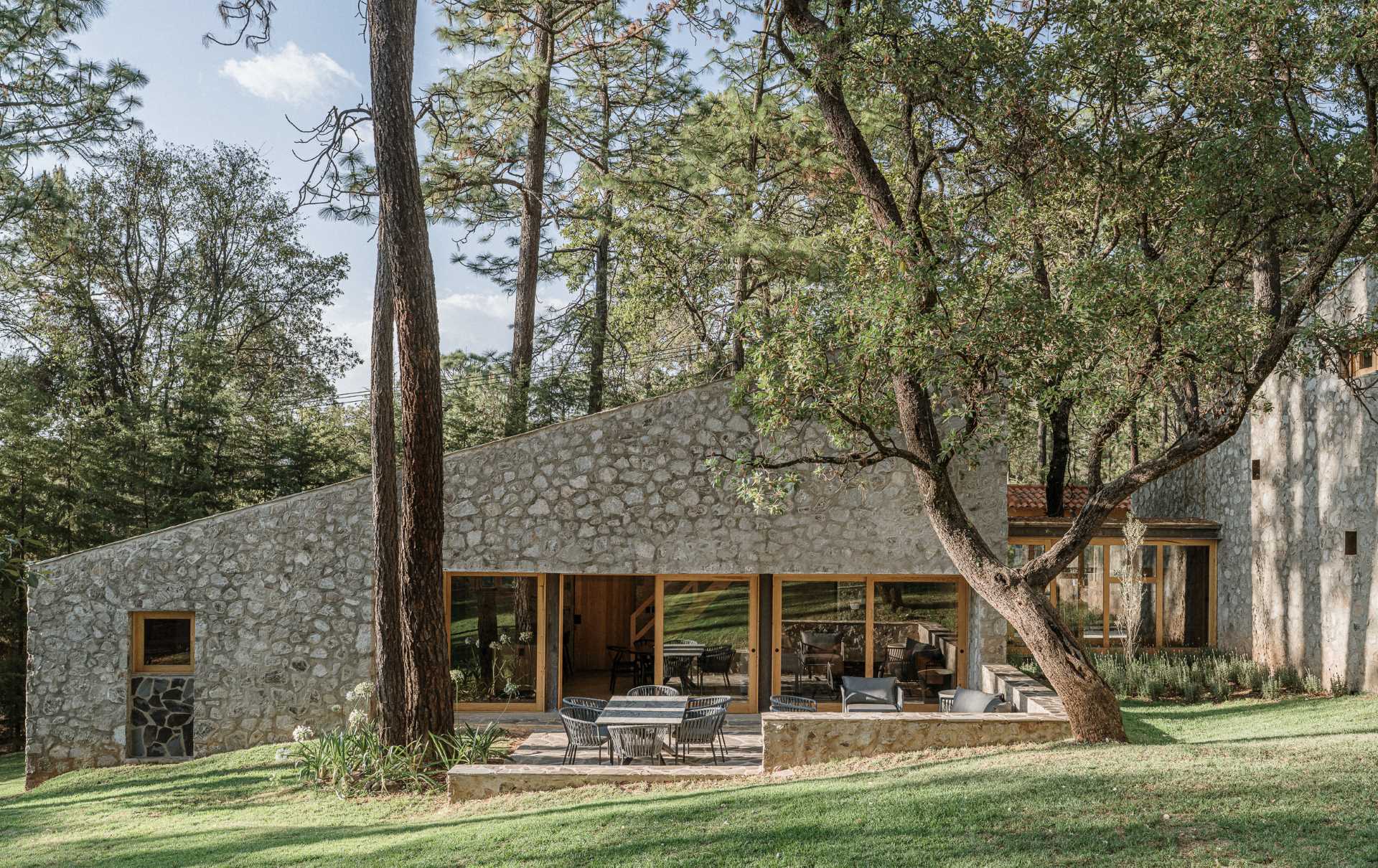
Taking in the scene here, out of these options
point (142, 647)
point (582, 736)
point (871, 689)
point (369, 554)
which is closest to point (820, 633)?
point (871, 689)

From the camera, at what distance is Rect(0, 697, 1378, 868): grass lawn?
5.35 meters

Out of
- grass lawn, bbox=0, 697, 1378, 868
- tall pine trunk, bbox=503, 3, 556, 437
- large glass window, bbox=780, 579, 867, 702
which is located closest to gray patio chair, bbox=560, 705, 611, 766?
grass lawn, bbox=0, 697, 1378, 868

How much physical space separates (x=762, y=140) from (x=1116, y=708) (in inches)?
404

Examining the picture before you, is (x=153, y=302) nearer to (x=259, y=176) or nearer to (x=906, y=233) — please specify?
(x=259, y=176)

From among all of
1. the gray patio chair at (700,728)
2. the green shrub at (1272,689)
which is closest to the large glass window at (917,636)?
the gray patio chair at (700,728)

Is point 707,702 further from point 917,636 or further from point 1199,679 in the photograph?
point 1199,679

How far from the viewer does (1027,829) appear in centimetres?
562

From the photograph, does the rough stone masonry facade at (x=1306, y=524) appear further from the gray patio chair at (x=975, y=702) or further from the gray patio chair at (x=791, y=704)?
the gray patio chair at (x=791, y=704)

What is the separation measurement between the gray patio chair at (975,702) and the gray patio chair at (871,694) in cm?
74

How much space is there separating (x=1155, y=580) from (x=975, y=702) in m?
8.50

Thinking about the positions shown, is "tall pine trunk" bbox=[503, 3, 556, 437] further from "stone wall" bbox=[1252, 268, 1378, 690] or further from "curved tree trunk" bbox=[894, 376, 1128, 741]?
"stone wall" bbox=[1252, 268, 1378, 690]

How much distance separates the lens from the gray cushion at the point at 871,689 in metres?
11.2

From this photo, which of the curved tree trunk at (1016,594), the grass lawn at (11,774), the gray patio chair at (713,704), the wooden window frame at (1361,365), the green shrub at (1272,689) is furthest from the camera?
the green shrub at (1272,689)

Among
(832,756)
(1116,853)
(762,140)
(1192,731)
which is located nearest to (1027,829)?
(1116,853)
